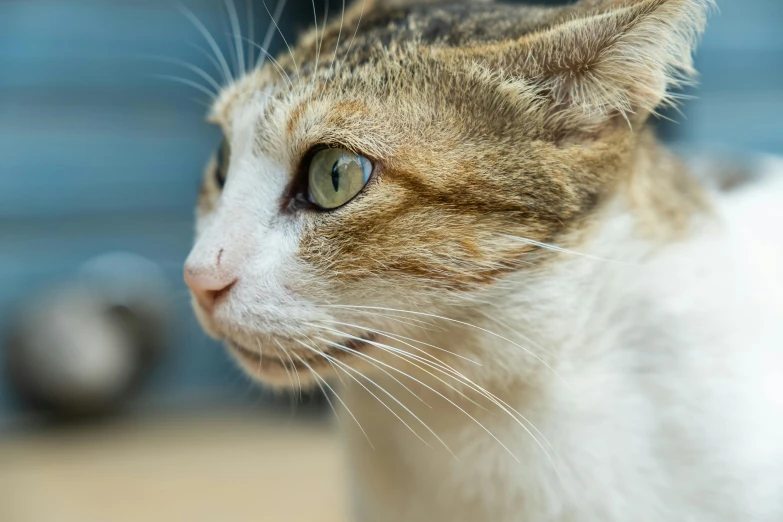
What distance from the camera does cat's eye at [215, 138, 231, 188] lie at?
107 centimetres

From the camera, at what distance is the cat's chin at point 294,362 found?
0.89 metres

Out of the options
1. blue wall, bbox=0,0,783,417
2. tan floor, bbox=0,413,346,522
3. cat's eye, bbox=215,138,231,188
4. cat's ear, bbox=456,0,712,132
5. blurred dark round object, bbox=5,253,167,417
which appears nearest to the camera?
cat's ear, bbox=456,0,712,132

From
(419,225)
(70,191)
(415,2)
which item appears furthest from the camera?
(70,191)

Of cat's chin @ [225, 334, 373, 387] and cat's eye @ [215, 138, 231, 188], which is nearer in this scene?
cat's chin @ [225, 334, 373, 387]

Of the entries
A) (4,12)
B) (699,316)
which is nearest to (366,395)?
(699,316)

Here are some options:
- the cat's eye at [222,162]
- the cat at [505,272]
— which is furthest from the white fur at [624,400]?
the cat's eye at [222,162]

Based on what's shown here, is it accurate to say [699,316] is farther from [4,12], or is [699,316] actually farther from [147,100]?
[4,12]

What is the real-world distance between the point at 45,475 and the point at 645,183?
1.56 m

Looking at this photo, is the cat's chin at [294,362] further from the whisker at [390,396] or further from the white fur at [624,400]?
the white fur at [624,400]

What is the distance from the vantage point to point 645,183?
1.03 m

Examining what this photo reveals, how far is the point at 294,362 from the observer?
0.93 metres

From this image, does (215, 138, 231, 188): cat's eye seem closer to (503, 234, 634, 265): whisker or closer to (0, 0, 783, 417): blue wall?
(503, 234, 634, 265): whisker

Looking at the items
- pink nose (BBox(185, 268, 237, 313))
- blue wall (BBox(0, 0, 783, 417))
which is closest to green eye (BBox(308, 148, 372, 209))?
pink nose (BBox(185, 268, 237, 313))

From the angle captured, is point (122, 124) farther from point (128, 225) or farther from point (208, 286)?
point (208, 286)
